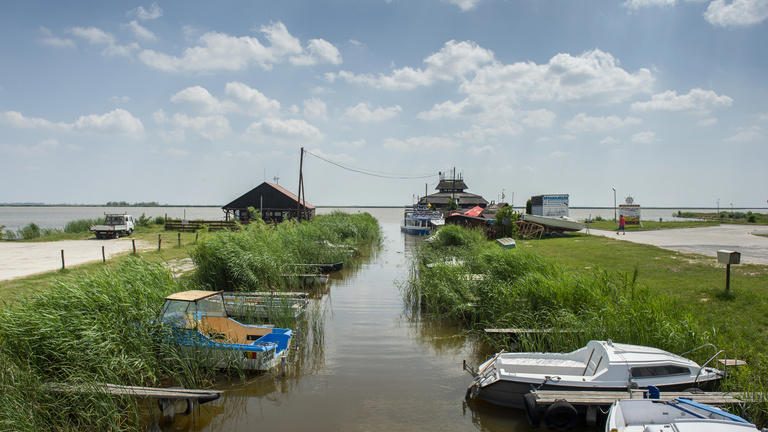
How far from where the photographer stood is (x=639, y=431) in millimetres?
7266

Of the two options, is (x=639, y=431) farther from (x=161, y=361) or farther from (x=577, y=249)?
(x=577, y=249)

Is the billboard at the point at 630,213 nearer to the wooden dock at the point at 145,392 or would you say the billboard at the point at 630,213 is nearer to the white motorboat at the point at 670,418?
the white motorboat at the point at 670,418

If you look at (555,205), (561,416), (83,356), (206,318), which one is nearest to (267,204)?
(555,205)

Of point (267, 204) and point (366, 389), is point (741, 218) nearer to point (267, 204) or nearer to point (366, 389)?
point (267, 204)

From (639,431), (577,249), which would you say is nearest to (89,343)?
(639,431)

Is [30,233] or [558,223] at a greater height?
[558,223]

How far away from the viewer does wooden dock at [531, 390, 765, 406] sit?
28.2 feet

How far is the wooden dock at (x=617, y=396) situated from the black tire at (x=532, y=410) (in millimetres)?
74

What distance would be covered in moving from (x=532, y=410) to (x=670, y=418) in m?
2.38

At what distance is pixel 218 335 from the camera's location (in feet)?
40.2

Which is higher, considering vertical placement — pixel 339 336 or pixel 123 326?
pixel 123 326

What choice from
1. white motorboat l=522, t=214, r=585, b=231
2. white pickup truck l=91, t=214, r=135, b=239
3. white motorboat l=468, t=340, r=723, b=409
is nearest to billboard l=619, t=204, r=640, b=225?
white motorboat l=522, t=214, r=585, b=231

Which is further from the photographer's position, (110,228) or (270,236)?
(110,228)

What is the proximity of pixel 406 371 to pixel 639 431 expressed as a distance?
634 cm
